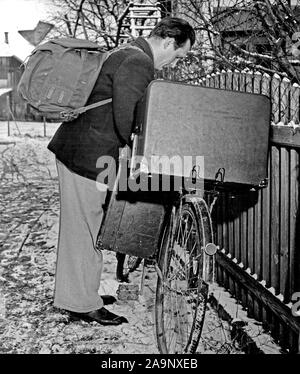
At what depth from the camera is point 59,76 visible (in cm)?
284

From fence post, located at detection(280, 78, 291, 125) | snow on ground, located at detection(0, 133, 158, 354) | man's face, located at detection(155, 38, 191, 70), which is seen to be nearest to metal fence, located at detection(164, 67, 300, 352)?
fence post, located at detection(280, 78, 291, 125)

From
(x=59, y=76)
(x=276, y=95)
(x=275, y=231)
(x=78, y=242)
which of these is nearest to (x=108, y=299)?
(x=78, y=242)

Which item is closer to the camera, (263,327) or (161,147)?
(161,147)

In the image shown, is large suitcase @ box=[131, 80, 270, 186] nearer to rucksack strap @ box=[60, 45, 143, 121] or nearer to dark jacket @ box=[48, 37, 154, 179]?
dark jacket @ box=[48, 37, 154, 179]

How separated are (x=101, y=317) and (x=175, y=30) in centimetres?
189

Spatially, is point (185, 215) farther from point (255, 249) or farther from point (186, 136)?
point (255, 249)

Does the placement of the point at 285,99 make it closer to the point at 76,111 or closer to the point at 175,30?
the point at 175,30

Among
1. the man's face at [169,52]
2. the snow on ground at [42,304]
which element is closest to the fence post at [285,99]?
the man's face at [169,52]

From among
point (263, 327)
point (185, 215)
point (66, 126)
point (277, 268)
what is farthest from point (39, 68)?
point (263, 327)

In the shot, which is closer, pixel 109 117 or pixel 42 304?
pixel 109 117

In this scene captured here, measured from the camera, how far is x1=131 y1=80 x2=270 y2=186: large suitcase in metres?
2.43

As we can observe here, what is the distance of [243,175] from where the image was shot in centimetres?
251
